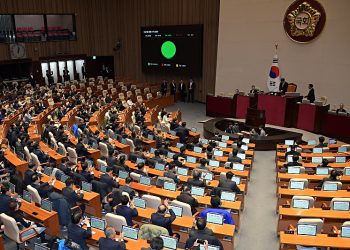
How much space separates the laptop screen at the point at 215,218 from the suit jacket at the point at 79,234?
224 cm

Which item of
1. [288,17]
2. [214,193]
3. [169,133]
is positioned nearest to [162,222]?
[214,193]

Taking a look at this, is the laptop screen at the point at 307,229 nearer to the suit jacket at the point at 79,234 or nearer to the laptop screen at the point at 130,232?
the laptop screen at the point at 130,232

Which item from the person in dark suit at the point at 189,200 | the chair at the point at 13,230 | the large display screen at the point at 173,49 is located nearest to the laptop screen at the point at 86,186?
the chair at the point at 13,230

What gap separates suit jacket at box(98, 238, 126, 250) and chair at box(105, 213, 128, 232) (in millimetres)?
747

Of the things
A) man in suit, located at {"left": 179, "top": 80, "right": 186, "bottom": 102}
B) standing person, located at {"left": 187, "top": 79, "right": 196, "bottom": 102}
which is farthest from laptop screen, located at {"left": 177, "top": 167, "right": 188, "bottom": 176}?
man in suit, located at {"left": 179, "top": 80, "right": 186, "bottom": 102}

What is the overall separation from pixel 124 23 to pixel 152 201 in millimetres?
22692

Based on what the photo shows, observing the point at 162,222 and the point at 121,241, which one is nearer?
the point at 121,241

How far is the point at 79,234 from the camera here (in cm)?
648

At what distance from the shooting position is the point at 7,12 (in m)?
23.6

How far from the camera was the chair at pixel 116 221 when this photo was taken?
266 inches

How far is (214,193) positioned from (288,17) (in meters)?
12.9

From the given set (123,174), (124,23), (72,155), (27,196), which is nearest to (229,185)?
(123,174)

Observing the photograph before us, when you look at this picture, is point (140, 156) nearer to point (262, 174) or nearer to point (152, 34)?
point (262, 174)

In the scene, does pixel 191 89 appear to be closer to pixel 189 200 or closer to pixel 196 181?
pixel 196 181
